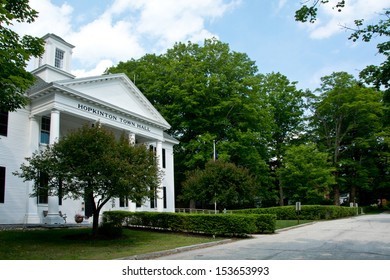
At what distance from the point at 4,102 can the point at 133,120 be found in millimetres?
16914

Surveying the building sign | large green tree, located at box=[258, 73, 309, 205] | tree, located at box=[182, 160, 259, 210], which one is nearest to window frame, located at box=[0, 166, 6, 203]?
the building sign

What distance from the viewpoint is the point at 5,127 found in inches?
928

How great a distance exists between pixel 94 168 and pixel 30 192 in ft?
33.8

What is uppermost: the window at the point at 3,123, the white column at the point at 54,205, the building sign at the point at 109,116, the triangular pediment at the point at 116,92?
the triangular pediment at the point at 116,92

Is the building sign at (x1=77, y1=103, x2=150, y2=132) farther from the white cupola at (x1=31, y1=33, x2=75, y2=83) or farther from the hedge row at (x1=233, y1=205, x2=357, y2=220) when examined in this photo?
the hedge row at (x1=233, y1=205, x2=357, y2=220)

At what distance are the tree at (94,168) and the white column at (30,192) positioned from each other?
7401 mm

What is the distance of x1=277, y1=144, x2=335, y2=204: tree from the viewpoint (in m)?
41.2

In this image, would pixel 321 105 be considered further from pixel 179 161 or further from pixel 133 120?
pixel 133 120

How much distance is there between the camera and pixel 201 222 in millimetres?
19516

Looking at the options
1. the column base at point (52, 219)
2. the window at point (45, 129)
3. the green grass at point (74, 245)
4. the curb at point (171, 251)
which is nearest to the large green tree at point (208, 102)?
the window at point (45, 129)

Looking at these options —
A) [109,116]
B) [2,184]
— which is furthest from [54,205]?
[109,116]

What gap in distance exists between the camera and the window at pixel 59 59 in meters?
30.5

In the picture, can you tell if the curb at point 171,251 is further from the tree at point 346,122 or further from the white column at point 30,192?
the tree at point 346,122
